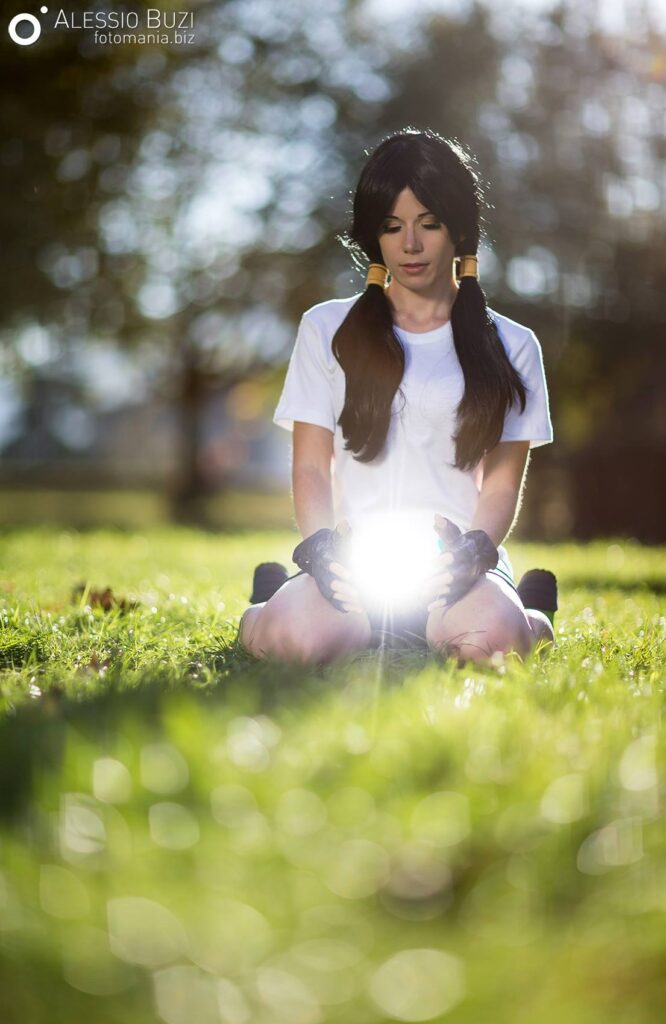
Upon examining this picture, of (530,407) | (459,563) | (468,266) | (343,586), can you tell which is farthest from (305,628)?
(468,266)

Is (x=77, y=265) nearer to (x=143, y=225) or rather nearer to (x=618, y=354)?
(x=143, y=225)

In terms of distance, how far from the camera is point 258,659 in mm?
3350

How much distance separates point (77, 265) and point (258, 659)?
14.1m

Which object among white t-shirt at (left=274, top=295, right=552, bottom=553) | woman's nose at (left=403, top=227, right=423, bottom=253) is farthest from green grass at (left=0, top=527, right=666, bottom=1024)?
woman's nose at (left=403, top=227, right=423, bottom=253)

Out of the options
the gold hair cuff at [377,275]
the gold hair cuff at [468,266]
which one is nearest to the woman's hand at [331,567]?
the gold hair cuff at [377,275]

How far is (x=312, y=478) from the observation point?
3592 millimetres

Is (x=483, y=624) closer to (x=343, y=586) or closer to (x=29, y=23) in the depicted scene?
(x=343, y=586)

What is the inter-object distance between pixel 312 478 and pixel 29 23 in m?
10.1

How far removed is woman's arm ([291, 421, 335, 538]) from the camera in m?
3.53

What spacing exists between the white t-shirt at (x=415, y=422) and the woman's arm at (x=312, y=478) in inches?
1.7

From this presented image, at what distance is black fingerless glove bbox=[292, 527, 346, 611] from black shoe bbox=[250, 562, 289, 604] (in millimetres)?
516

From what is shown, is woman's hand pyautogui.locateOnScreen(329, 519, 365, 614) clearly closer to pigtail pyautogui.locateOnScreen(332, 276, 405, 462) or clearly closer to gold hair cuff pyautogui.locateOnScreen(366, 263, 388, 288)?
pigtail pyautogui.locateOnScreen(332, 276, 405, 462)

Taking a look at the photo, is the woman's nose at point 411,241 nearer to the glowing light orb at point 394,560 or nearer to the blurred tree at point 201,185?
the glowing light orb at point 394,560

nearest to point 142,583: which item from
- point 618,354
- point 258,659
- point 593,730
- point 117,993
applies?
point 258,659
